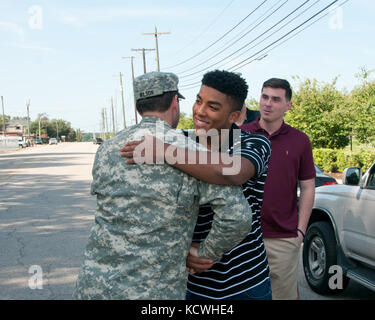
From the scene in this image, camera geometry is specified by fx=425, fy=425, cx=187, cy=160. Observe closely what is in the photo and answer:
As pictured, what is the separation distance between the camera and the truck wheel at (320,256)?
474 cm

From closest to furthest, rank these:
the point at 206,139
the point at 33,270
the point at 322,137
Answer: the point at 206,139 < the point at 33,270 < the point at 322,137

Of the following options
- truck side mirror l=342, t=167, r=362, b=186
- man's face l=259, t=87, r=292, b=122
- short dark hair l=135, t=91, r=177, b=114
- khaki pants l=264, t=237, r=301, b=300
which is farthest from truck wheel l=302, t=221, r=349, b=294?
short dark hair l=135, t=91, r=177, b=114

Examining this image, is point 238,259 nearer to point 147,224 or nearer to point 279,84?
point 147,224

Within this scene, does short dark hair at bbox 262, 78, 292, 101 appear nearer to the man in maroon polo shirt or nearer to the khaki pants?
the man in maroon polo shirt

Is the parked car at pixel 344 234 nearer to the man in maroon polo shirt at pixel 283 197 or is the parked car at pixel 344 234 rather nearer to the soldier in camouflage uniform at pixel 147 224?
the man in maroon polo shirt at pixel 283 197

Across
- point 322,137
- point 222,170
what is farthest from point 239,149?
point 322,137

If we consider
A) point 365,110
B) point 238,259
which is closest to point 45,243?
point 238,259

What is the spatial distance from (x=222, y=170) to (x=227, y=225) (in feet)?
0.78

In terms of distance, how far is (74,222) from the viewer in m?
8.54

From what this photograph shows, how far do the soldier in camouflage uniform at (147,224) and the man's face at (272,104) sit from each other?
1.74 metres

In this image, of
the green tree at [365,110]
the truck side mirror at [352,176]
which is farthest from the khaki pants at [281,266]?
the green tree at [365,110]

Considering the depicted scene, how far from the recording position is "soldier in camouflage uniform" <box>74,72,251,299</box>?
1.74 metres

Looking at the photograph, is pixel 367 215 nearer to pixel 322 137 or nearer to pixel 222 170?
pixel 222 170

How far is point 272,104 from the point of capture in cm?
345
